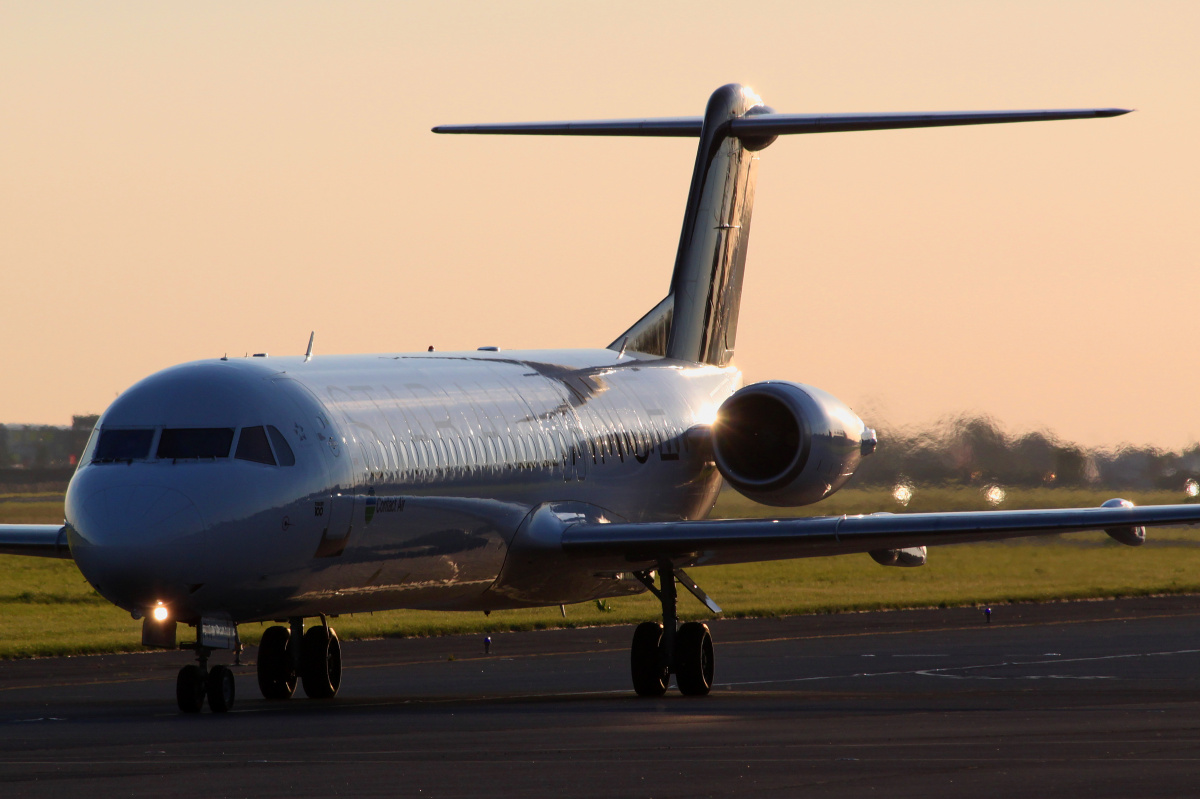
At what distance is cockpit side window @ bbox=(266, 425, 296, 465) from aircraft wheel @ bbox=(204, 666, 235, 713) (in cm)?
215

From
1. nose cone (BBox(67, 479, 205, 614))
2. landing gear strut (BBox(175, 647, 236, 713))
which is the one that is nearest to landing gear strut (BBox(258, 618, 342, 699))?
landing gear strut (BBox(175, 647, 236, 713))

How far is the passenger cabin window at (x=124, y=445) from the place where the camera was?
63.8 ft

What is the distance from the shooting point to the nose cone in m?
18.5

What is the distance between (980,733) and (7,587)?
29.2 metres

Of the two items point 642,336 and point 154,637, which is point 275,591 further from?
point 642,336

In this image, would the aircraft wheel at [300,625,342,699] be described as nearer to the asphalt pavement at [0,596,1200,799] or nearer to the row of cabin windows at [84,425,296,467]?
the asphalt pavement at [0,596,1200,799]

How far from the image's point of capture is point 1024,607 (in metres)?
42.1

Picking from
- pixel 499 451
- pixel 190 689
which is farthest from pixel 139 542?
pixel 499 451

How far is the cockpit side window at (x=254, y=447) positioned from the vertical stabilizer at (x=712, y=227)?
11.3 metres

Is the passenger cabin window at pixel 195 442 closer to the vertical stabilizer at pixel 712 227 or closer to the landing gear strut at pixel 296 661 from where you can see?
the landing gear strut at pixel 296 661

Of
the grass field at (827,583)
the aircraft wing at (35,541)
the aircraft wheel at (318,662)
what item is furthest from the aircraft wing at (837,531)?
the grass field at (827,583)

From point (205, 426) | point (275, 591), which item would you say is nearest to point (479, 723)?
point (275, 591)

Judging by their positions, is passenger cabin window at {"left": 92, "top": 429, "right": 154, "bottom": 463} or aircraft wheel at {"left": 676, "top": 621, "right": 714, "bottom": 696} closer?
passenger cabin window at {"left": 92, "top": 429, "right": 154, "bottom": 463}

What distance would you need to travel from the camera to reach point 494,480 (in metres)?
23.4
